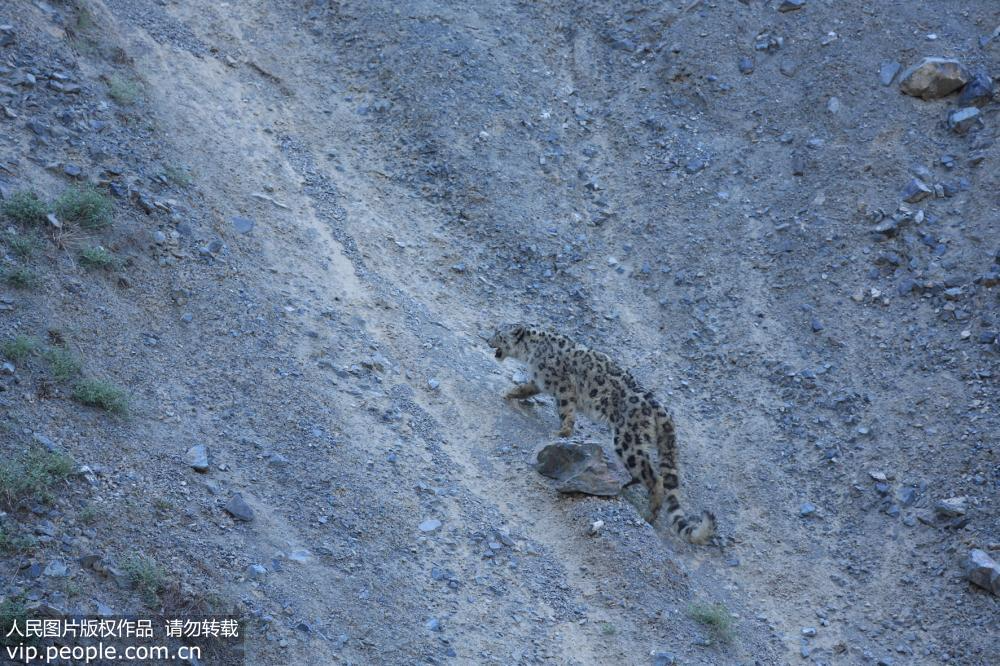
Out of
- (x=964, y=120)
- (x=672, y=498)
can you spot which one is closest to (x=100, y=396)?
(x=672, y=498)

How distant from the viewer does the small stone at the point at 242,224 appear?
14.8m

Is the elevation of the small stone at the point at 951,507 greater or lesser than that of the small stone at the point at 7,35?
greater

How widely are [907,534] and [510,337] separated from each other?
20.3 feet

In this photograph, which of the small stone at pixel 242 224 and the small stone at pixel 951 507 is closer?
the small stone at pixel 951 507

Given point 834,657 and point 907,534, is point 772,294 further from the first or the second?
point 834,657

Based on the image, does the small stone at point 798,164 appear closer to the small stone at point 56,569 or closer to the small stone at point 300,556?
the small stone at point 300,556

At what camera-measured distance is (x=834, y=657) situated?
11.6 meters

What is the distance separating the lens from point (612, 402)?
528 inches

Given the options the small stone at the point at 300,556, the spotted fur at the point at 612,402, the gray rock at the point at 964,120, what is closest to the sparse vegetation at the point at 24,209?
the small stone at the point at 300,556

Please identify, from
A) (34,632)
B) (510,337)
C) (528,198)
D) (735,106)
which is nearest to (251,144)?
(528,198)

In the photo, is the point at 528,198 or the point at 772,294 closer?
the point at 772,294

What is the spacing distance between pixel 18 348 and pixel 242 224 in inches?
197

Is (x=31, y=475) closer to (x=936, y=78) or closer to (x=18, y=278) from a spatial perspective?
(x=18, y=278)

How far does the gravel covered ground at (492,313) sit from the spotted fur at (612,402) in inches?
14.2
